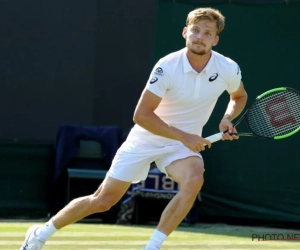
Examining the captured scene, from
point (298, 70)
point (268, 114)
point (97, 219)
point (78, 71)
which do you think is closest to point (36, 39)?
point (78, 71)

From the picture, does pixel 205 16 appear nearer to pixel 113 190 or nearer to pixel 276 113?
pixel 276 113

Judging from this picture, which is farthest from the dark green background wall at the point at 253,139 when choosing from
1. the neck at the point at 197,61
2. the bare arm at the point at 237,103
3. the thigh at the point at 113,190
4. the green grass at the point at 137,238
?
the thigh at the point at 113,190

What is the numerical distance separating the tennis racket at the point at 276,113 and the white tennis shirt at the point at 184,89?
36 centimetres

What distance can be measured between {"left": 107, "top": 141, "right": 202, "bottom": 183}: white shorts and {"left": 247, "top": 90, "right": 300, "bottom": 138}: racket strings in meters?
0.61

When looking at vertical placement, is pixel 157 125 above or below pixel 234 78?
below

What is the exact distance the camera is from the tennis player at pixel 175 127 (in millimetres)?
5121

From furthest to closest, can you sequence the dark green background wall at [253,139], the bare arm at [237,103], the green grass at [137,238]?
1. the dark green background wall at [253,139]
2. the green grass at [137,238]
3. the bare arm at [237,103]

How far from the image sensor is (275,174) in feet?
31.4

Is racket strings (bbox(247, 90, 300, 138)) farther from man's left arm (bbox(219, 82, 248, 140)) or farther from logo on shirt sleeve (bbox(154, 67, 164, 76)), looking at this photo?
logo on shirt sleeve (bbox(154, 67, 164, 76))

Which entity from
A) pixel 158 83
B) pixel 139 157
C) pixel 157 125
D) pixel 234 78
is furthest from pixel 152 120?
pixel 234 78

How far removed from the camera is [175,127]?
5301 millimetres

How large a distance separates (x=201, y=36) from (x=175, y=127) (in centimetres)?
59

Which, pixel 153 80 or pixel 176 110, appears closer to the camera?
pixel 153 80

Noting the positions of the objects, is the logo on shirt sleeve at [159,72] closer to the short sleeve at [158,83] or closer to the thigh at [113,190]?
the short sleeve at [158,83]
